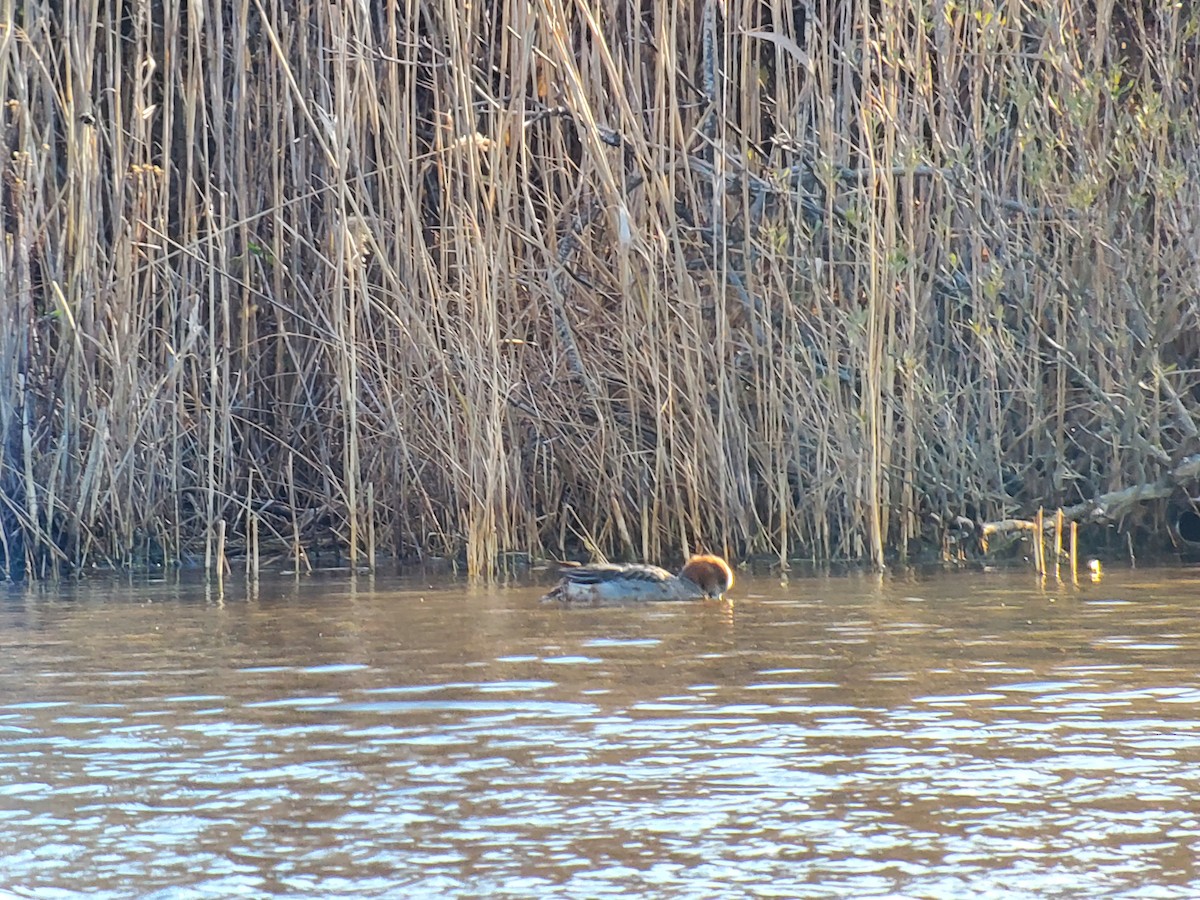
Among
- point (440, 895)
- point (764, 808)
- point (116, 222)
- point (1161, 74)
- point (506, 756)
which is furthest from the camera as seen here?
point (116, 222)

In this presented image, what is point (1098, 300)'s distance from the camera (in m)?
9.27

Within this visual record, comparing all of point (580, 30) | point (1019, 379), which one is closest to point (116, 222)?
point (580, 30)

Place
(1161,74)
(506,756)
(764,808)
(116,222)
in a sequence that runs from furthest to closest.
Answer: (116,222) < (1161,74) < (506,756) < (764,808)

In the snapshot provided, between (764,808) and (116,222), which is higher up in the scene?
(116,222)

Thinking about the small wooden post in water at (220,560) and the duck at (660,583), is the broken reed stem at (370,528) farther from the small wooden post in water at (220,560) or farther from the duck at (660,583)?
the duck at (660,583)

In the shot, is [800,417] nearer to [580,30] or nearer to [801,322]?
[801,322]

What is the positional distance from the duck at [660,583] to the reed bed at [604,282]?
98 centimetres

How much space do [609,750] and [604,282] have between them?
5186 millimetres

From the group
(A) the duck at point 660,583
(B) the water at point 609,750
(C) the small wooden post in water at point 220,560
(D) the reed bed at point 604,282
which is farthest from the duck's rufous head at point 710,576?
(C) the small wooden post in water at point 220,560

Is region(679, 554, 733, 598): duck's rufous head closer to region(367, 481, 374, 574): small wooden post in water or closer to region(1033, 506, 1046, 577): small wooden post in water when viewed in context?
region(1033, 506, 1046, 577): small wooden post in water

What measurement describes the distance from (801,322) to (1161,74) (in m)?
1.97

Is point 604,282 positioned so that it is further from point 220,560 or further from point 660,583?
point 220,560

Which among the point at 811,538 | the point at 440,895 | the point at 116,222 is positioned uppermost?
the point at 116,222

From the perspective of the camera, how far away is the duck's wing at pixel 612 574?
8047 millimetres
